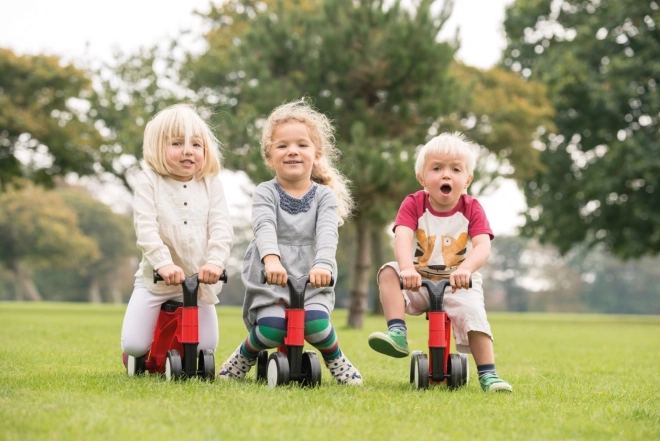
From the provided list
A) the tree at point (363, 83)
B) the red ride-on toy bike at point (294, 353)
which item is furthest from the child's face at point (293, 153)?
the tree at point (363, 83)

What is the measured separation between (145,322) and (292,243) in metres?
1.02

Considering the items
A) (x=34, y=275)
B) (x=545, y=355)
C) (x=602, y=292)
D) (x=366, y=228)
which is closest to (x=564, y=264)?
(x=602, y=292)

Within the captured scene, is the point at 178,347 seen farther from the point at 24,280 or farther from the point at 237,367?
the point at 24,280

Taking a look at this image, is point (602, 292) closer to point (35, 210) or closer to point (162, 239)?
point (35, 210)

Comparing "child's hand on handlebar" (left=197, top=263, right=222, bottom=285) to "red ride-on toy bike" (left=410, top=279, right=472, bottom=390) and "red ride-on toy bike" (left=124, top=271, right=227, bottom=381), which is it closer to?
"red ride-on toy bike" (left=124, top=271, right=227, bottom=381)

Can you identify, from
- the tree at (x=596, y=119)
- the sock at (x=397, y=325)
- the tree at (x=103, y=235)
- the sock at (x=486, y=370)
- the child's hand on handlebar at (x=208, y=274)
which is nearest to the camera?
the child's hand on handlebar at (x=208, y=274)

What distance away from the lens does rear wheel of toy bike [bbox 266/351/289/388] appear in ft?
14.7

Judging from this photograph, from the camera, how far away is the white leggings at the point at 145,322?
4.95 m

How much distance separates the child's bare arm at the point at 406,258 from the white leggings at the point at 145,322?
1.29 meters

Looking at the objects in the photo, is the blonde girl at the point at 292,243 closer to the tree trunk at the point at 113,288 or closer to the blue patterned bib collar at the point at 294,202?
the blue patterned bib collar at the point at 294,202

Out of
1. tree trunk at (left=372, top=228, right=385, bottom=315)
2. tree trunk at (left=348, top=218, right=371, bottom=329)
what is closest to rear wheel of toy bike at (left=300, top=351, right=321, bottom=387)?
tree trunk at (left=348, top=218, right=371, bottom=329)

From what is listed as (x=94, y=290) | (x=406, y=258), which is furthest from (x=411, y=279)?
(x=94, y=290)

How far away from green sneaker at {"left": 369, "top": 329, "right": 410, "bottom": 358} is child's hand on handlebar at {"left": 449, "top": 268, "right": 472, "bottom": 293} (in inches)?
17.3

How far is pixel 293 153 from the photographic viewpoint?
505 centimetres
